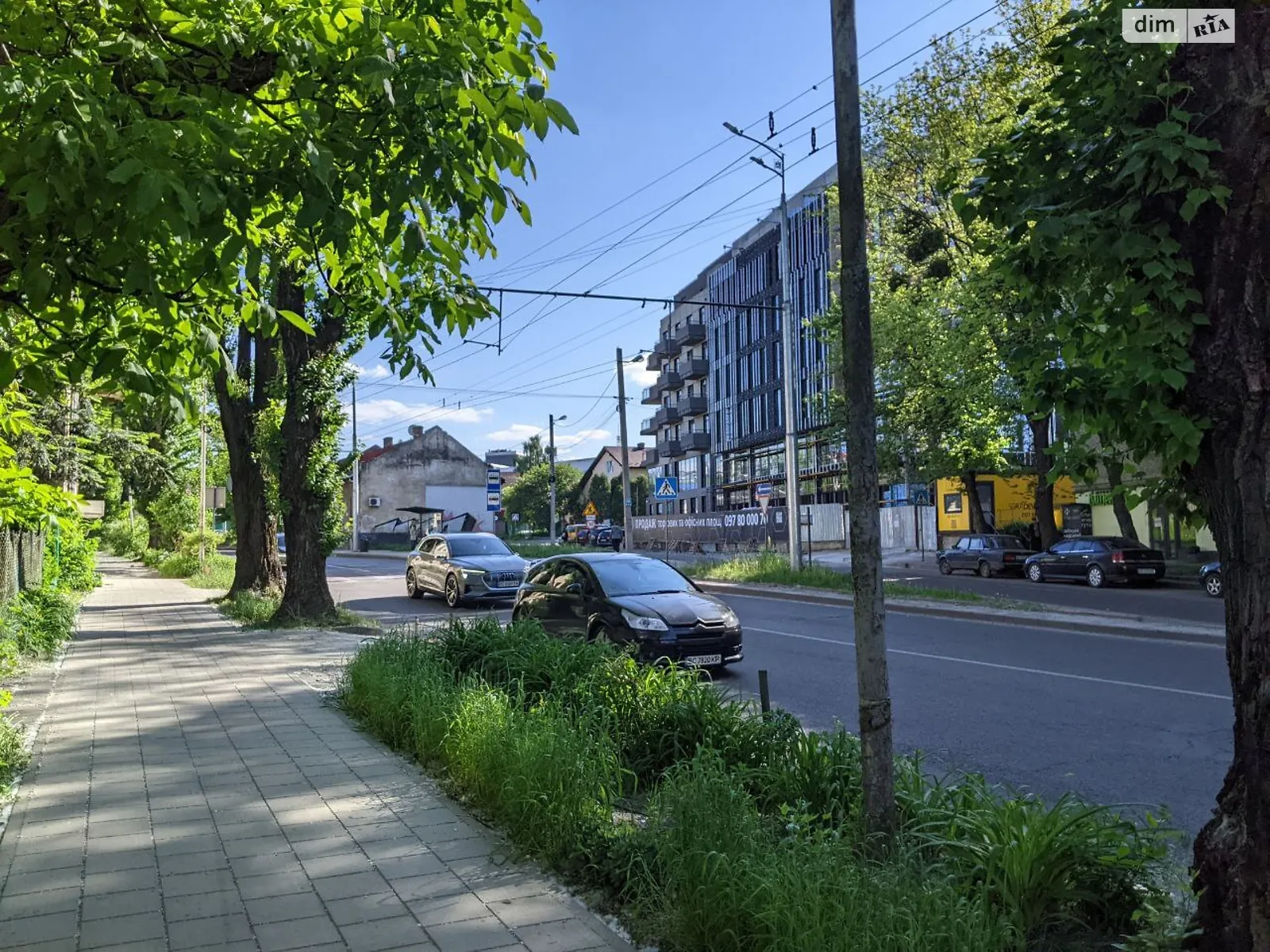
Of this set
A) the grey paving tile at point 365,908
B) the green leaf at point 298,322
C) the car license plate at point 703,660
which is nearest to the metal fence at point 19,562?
the car license plate at point 703,660

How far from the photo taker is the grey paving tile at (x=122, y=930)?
3.76 meters

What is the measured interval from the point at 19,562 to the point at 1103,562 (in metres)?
24.5

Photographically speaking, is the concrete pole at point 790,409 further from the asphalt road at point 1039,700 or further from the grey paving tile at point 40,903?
the grey paving tile at point 40,903

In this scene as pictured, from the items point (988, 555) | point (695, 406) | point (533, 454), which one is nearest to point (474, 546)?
point (988, 555)

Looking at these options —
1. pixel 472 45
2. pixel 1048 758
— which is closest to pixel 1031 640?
pixel 1048 758

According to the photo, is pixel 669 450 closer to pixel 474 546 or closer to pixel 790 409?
pixel 790 409

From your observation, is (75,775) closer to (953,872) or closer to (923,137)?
(953,872)

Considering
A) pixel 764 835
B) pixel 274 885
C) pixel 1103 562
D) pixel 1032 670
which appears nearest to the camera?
pixel 764 835

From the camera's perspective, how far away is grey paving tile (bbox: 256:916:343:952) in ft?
12.1

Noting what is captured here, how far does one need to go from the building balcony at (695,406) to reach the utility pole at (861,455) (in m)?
75.0

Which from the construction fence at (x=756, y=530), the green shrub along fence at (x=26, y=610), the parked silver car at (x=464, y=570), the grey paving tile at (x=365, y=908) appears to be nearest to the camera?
the grey paving tile at (x=365, y=908)

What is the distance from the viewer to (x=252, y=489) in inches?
811

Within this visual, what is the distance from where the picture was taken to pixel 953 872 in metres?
3.67

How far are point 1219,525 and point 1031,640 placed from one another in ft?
41.0
